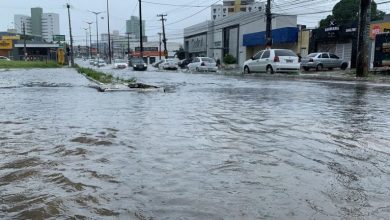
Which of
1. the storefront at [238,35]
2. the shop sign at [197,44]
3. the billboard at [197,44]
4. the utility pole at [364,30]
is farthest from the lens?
the shop sign at [197,44]

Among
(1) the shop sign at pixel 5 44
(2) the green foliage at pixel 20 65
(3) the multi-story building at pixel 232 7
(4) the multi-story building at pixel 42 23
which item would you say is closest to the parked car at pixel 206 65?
(2) the green foliage at pixel 20 65

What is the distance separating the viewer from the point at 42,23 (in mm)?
113500

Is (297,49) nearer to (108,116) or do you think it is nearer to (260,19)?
(260,19)

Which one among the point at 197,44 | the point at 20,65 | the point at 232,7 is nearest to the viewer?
the point at 20,65

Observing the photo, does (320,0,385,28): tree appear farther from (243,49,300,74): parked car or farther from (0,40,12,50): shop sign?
(0,40,12,50): shop sign

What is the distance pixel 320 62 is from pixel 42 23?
9474 cm

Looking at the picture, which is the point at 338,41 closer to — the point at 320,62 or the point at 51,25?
the point at 320,62

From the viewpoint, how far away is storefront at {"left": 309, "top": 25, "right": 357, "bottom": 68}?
38.4 metres

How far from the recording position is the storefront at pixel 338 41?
38.4m

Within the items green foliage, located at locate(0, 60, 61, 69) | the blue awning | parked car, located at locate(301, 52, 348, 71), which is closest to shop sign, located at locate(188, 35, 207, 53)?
the blue awning

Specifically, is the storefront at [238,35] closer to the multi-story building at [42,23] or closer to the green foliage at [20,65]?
the green foliage at [20,65]

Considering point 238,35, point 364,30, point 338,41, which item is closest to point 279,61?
point 364,30

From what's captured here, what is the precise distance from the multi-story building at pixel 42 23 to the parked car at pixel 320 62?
3486 inches

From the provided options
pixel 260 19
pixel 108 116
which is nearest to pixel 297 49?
pixel 260 19
